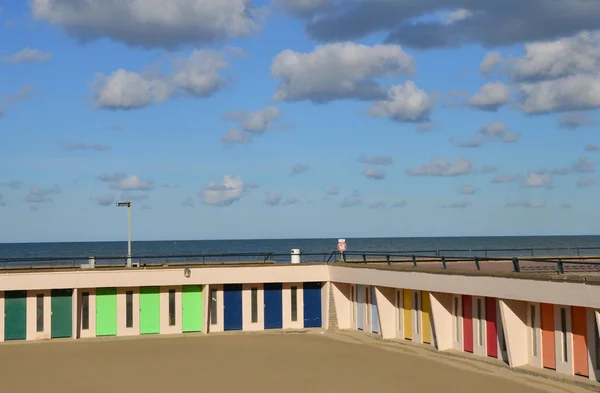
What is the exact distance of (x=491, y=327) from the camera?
86.9ft

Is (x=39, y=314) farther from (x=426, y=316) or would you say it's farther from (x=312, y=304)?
(x=426, y=316)

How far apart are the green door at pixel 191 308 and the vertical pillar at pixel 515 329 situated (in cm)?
1404

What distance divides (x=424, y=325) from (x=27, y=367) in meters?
13.8

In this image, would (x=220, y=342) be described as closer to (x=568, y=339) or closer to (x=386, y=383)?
(x=386, y=383)

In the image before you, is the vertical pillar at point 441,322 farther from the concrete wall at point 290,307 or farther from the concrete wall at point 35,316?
the concrete wall at point 35,316

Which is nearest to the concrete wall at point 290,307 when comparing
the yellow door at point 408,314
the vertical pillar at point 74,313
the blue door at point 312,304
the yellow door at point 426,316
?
the blue door at point 312,304

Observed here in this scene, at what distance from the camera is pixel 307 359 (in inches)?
1096

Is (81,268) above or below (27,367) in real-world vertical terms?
above

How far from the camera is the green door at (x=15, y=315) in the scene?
106 feet

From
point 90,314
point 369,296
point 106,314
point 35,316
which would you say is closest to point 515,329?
point 369,296

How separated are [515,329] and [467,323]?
10.1 ft

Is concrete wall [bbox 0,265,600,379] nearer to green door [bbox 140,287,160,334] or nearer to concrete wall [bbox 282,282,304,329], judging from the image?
concrete wall [bbox 282,282,304,329]

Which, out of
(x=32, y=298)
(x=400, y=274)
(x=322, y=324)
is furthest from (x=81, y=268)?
(x=400, y=274)

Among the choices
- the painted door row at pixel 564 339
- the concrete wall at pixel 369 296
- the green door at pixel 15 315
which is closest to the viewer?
the painted door row at pixel 564 339
